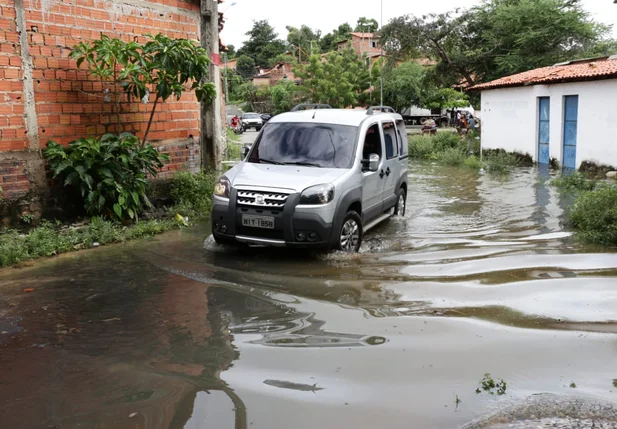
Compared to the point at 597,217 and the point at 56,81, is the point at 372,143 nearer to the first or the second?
the point at 597,217

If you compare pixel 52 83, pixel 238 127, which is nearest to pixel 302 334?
pixel 52 83

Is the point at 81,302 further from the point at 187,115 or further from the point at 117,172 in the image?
the point at 187,115

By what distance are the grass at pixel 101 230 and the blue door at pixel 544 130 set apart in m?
13.7

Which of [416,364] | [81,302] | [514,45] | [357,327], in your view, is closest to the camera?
[416,364]

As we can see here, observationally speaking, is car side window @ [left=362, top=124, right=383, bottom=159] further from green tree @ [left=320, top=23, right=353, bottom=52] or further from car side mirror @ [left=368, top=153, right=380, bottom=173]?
green tree @ [left=320, top=23, right=353, bottom=52]

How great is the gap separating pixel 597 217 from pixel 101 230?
289 inches

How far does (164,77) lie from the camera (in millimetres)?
9516

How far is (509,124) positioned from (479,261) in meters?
17.1

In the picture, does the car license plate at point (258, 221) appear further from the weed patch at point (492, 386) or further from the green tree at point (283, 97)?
the green tree at point (283, 97)

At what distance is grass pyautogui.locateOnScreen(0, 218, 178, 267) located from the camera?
7703 mm

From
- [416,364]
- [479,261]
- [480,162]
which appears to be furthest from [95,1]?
[480,162]

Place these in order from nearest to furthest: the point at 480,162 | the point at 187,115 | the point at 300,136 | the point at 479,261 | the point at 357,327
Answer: the point at 357,327 → the point at 479,261 → the point at 300,136 → the point at 187,115 → the point at 480,162

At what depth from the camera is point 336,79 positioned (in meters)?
50.2

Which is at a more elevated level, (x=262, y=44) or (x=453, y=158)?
(x=262, y=44)
